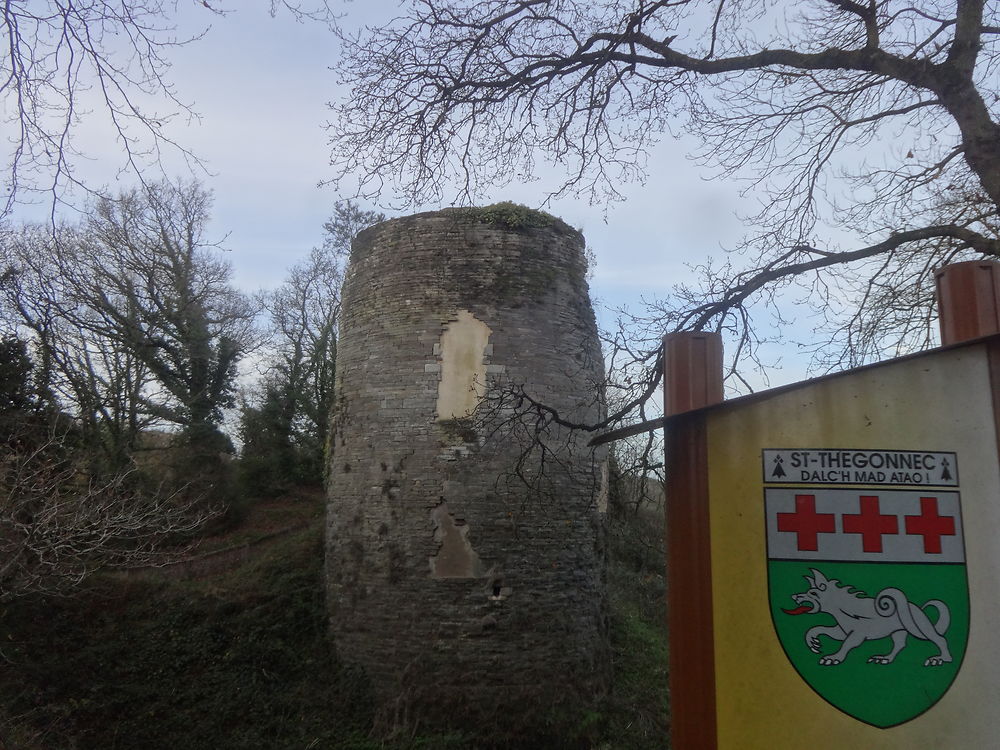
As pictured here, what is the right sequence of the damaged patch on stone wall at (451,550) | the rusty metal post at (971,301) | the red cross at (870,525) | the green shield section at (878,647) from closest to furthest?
the green shield section at (878,647) < the red cross at (870,525) < the rusty metal post at (971,301) < the damaged patch on stone wall at (451,550)

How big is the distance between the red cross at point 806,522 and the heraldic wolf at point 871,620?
171 mm

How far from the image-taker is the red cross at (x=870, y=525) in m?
2.92

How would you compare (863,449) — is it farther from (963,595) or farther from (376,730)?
(376,730)

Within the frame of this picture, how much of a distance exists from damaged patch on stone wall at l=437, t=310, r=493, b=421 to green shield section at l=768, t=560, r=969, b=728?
7.46 m

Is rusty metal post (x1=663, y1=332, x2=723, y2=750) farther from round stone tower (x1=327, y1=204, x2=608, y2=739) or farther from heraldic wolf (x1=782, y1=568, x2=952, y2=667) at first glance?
round stone tower (x1=327, y1=204, x2=608, y2=739)

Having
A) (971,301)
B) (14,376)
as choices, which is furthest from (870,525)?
(14,376)

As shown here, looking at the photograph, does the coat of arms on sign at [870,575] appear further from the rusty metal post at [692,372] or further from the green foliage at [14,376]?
the green foliage at [14,376]

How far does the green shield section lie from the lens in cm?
281

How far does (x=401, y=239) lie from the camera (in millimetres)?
11016

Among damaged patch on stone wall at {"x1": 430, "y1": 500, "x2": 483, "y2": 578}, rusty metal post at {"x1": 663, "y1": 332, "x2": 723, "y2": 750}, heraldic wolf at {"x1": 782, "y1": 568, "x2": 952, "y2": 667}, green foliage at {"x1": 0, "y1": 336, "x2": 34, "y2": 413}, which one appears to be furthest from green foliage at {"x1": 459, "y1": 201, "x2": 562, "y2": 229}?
green foliage at {"x1": 0, "y1": 336, "x2": 34, "y2": 413}

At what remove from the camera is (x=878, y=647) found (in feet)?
9.27

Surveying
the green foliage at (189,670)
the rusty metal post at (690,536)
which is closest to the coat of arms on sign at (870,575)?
the rusty metal post at (690,536)

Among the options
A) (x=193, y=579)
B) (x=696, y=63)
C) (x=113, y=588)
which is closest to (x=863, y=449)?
(x=696, y=63)

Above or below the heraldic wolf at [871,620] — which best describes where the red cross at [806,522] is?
above
